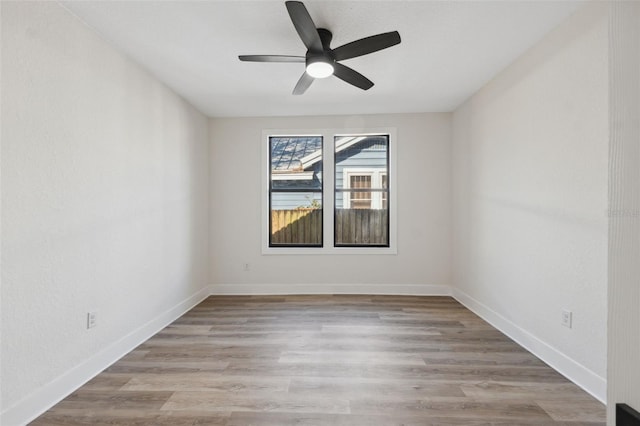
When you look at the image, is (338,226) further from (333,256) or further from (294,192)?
(294,192)

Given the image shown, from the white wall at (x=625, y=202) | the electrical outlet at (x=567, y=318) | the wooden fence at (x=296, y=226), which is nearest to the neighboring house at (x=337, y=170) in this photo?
the wooden fence at (x=296, y=226)

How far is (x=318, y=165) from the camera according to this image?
4.56 metres

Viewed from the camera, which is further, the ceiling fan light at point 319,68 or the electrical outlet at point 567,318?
the ceiling fan light at point 319,68

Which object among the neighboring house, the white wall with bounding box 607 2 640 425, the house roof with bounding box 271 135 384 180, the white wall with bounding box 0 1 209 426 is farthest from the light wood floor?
the house roof with bounding box 271 135 384 180

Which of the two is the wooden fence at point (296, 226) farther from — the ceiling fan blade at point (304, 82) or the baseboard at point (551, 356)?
the baseboard at point (551, 356)

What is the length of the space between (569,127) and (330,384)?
235 centimetres

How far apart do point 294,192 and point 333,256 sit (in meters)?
1.07

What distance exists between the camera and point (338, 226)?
453 cm

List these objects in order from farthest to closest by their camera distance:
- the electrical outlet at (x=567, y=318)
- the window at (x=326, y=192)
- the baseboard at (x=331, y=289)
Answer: the window at (x=326, y=192) → the baseboard at (x=331, y=289) → the electrical outlet at (x=567, y=318)

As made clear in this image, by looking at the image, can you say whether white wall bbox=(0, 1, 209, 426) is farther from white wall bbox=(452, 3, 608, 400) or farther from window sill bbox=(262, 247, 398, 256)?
white wall bbox=(452, 3, 608, 400)

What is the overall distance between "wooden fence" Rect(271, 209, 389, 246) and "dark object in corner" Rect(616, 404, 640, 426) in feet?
11.9

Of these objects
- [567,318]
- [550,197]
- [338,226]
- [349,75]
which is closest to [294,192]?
[338,226]

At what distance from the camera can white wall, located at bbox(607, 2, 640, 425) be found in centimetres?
79

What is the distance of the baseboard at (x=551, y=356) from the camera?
1938 millimetres
